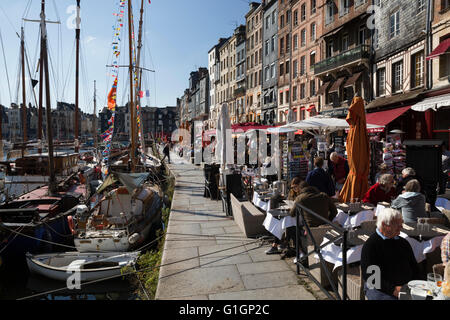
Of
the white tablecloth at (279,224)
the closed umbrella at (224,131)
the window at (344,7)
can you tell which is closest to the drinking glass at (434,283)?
the white tablecloth at (279,224)

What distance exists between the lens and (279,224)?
20.4 feet

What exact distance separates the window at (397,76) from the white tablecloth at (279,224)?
52.8 feet

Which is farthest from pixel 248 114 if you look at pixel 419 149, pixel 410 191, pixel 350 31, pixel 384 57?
pixel 410 191

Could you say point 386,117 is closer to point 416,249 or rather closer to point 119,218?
point 119,218

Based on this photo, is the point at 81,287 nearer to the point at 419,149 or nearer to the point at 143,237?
the point at 143,237

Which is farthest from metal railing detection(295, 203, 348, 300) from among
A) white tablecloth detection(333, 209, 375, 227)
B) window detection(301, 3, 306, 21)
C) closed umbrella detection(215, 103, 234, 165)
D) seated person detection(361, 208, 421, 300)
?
window detection(301, 3, 306, 21)

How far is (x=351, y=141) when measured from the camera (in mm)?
7676

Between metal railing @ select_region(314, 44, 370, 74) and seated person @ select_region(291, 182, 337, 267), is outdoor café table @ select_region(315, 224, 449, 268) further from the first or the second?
metal railing @ select_region(314, 44, 370, 74)

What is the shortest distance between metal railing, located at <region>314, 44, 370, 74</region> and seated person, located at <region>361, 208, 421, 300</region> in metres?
21.6

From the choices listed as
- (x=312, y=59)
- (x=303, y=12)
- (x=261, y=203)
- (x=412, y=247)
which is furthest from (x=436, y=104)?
(x=303, y=12)

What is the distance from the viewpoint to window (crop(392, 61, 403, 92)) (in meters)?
18.8

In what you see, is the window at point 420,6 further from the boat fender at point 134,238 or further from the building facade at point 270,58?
the building facade at point 270,58

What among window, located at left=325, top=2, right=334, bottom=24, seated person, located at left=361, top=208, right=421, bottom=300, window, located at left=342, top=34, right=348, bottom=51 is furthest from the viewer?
window, located at left=325, top=2, right=334, bottom=24

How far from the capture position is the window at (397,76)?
18.8 metres
